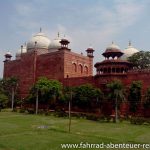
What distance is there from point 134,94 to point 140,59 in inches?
301

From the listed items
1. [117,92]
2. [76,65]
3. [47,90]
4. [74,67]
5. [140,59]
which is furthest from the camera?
[76,65]

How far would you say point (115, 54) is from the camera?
3378cm

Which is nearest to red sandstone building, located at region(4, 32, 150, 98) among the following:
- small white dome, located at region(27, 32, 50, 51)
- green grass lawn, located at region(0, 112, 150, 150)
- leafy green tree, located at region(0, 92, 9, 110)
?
small white dome, located at region(27, 32, 50, 51)

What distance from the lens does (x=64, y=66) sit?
39.5 m

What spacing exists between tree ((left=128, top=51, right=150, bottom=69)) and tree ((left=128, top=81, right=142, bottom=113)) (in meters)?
6.14

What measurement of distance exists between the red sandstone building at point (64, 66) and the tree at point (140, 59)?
150 cm

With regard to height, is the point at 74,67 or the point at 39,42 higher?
the point at 39,42

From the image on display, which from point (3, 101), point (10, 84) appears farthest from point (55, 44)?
point (3, 101)

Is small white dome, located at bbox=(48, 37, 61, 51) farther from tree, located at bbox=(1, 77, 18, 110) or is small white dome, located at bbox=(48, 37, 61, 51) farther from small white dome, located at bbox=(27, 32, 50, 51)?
tree, located at bbox=(1, 77, 18, 110)

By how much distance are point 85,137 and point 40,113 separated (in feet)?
52.4

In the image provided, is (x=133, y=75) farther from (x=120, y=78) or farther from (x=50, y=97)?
(x=50, y=97)

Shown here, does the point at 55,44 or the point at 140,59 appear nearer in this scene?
the point at 140,59

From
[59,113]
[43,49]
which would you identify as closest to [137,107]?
[59,113]

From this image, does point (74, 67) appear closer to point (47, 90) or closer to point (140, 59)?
point (47, 90)
